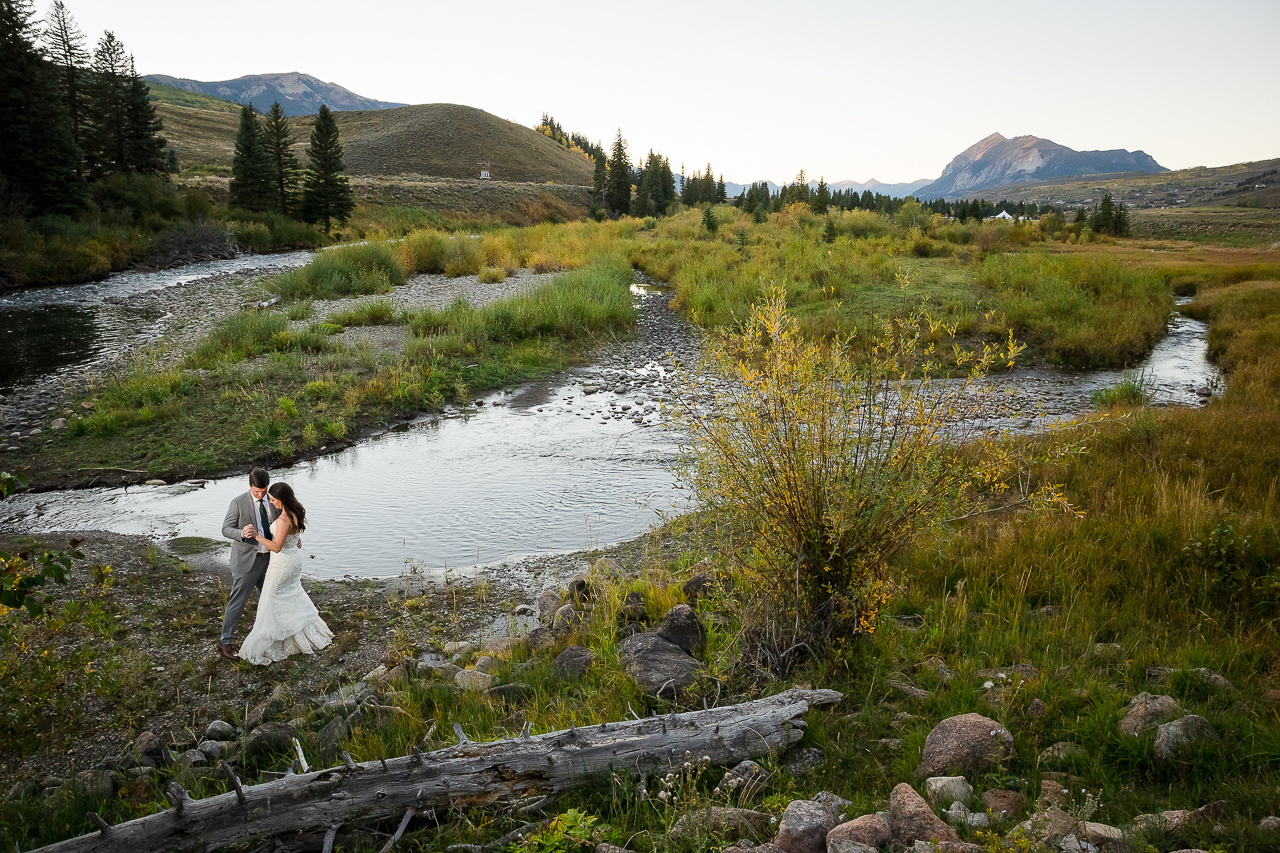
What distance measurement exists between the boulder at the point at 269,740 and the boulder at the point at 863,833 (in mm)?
3127

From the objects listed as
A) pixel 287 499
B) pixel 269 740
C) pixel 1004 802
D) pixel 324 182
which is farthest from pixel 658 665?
pixel 324 182

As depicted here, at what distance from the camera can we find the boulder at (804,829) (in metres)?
2.47

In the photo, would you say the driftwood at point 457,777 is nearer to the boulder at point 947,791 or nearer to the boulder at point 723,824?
the boulder at point 723,824

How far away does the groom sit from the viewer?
5375mm

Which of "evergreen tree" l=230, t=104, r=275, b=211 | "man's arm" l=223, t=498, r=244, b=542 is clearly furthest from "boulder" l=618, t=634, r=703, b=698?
"evergreen tree" l=230, t=104, r=275, b=211

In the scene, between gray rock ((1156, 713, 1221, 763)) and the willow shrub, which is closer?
gray rock ((1156, 713, 1221, 763))

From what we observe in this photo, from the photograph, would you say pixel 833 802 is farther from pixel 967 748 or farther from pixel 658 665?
pixel 658 665

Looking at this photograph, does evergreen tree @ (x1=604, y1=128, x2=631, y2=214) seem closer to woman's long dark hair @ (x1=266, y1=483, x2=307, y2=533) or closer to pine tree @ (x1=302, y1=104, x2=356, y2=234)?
pine tree @ (x1=302, y1=104, x2=356, y2=234)

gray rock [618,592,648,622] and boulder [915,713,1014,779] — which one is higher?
boulder [915,713,1014,779]

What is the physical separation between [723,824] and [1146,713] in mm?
1960

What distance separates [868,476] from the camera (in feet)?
12.9

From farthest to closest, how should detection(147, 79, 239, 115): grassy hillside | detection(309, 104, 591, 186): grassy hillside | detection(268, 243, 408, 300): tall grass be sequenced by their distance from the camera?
1. detection(147, 79, 239, 115): grassy hillside
2. detection(309, 104, 591, 186): grassy hillside
3. detection(268, 243, 408, 300): tall grass

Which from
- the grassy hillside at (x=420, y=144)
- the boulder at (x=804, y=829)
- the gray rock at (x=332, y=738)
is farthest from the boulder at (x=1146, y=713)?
the grassy hillside at (x=420, y=144)

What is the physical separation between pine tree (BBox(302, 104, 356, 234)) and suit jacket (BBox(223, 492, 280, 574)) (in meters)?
39.3
